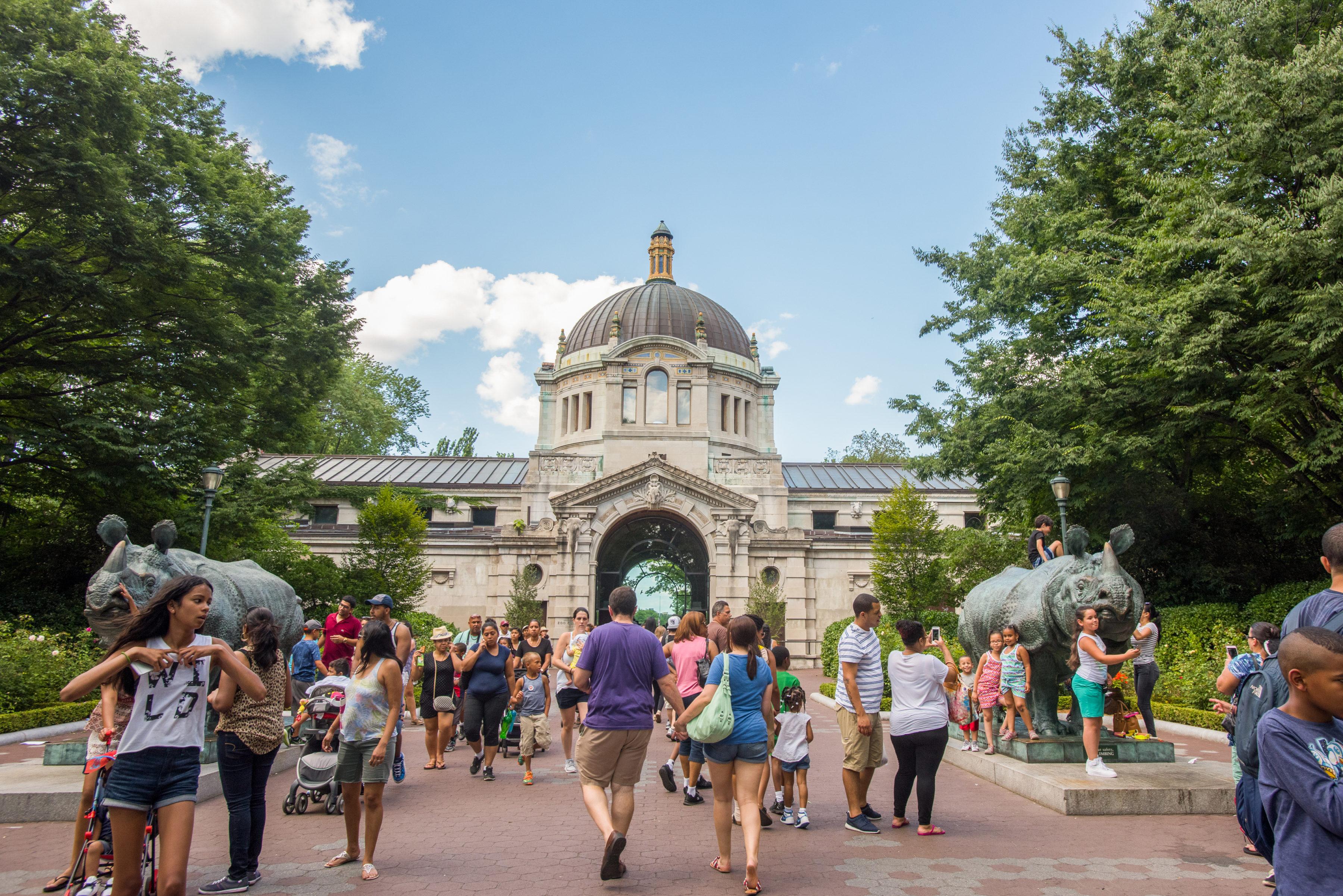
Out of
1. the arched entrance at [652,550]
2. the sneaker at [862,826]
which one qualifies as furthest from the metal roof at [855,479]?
the sneaker at [862,826]


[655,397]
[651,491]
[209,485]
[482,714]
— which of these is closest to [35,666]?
[209,485]

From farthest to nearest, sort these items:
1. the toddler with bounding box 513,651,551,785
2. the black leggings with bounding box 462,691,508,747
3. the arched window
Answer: the arched window → the toddler with bounding box 513,651,551,785 → the black leggings with bounding box 462,691,508,747

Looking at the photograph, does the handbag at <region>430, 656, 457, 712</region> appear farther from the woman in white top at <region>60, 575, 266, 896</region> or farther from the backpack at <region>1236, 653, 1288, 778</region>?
the backpack at <region>1236, 653, 1288, 778</region>

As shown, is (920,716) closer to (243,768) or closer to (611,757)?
(611,757)

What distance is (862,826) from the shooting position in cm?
819

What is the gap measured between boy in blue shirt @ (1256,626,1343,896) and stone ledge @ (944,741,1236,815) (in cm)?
610

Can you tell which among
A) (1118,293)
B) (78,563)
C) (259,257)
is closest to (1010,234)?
(1118,293)

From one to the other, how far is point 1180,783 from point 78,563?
26842 millimetres

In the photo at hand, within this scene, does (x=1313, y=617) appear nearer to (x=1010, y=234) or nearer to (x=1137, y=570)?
(x=1137, y=570)

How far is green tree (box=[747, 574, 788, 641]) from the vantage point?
115 feet

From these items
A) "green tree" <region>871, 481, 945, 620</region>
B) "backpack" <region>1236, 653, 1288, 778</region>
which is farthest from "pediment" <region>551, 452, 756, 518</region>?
"backpack" <region>1236, 653, 1288, 778</region>

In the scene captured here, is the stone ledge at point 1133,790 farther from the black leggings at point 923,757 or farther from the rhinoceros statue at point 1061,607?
the black leggings at point 923,757

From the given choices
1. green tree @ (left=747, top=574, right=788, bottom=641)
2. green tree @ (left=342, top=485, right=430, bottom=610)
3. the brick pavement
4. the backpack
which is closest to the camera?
the backpack

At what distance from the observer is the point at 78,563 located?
23656mm
